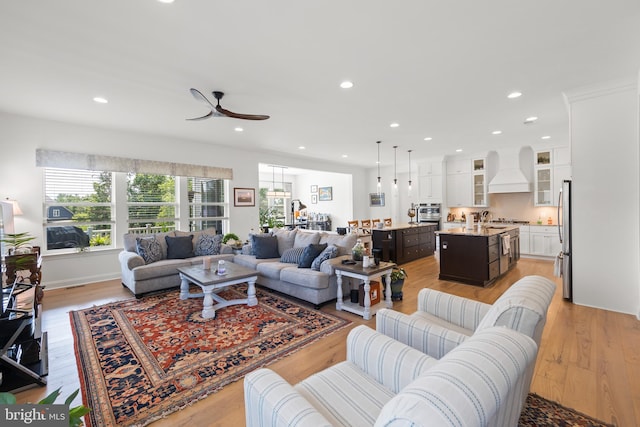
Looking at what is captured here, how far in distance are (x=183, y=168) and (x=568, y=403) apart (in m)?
6.44

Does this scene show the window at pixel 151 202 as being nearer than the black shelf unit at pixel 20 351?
No

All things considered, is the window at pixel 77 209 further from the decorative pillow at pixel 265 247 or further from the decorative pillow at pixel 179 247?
the decorative pillow at pixel 265 247

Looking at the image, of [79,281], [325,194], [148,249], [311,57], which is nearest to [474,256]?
[311,57]

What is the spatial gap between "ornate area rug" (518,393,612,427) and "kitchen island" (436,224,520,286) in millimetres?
2949

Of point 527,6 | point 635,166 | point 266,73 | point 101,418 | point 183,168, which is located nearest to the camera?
point 101,418

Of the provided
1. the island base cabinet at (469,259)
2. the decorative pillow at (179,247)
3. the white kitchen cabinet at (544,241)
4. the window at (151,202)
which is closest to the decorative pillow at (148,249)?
the decorative pillow at (179,247)

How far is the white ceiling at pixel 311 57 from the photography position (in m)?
2.16

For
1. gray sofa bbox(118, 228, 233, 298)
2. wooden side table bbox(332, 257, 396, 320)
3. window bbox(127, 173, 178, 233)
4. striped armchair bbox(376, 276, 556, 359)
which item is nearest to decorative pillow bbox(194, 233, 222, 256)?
gray sofa bbox(118, 228, 233, 298)

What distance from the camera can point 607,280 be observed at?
3605mm

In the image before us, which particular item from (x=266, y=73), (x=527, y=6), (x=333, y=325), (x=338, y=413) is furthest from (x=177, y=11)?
(x=333, y=325)

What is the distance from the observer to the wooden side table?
11.3 feet

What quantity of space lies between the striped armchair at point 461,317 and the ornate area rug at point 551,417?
56cm

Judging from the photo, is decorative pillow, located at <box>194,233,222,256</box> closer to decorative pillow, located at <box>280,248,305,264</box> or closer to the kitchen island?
decorative pillow, located at <box>280,248,305,264</box>

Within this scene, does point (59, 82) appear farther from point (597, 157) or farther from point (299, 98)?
point (597, 157)
